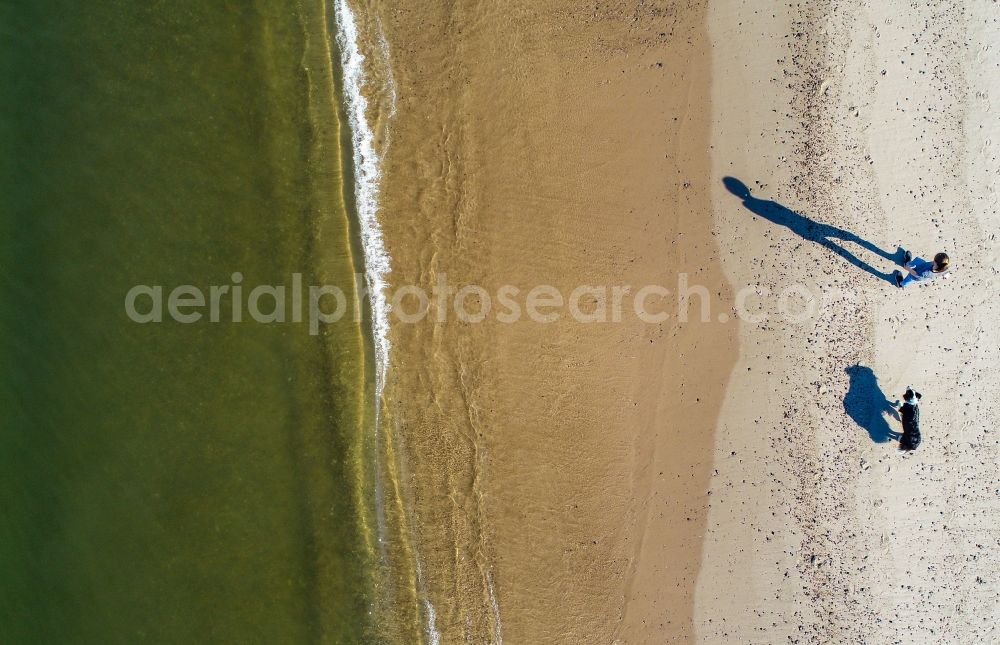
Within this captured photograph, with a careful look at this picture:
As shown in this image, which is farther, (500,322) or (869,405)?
→ (869,405)

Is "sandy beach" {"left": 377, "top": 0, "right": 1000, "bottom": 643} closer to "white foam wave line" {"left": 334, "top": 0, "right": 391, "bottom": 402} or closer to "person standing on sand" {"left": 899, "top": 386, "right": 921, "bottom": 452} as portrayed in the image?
"person standing on sand" {"left": 899, "top": 386, "right": 921, "bottom": 452}

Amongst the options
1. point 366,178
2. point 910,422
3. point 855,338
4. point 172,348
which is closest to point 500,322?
point 366,178

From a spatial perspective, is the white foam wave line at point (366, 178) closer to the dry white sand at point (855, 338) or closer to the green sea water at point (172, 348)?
the green sea water at point (172, 348)

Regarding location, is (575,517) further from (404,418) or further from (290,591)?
(290,591)

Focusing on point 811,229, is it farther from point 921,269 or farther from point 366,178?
point 366,178

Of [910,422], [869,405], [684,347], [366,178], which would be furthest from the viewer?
[366,178]

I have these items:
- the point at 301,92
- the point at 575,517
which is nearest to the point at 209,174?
the point at 301,92

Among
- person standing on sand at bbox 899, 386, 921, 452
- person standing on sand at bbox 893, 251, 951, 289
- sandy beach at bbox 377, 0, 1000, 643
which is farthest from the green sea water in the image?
person standing on sand at bbox 893, 251, 951, 289
